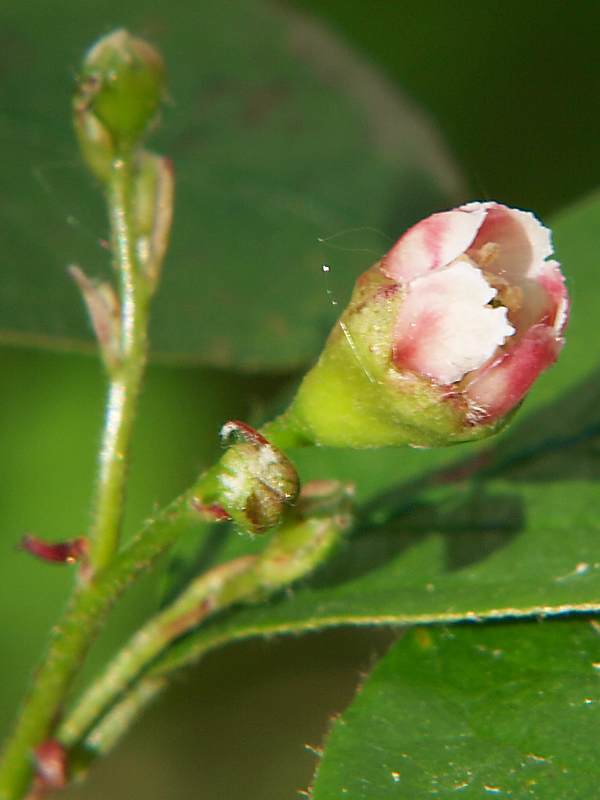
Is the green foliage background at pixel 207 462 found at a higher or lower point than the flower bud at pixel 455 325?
higher

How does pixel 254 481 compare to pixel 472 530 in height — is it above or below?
below

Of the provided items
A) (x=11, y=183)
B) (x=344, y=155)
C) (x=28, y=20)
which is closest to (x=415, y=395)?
(x=11, y=183)

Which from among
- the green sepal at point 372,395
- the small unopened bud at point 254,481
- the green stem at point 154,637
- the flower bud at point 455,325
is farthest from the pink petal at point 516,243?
the green stem at point 154,637

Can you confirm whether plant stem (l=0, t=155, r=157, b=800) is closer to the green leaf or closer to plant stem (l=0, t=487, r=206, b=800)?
plant stem (l=0, t=487, r=206, b=800)

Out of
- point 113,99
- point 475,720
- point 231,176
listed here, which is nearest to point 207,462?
point 231,176

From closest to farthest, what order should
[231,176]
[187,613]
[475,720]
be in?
[475,720] → [187,613] → [231,176]

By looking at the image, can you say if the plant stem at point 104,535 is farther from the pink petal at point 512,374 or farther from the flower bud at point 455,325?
the pink petal at point 512,374

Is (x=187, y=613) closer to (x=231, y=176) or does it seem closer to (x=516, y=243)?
(x=516, y=243)

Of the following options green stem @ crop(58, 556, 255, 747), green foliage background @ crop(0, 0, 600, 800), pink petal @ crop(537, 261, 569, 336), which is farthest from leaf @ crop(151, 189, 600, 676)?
green foliage background @ crop(0, 0, 600, 800)
